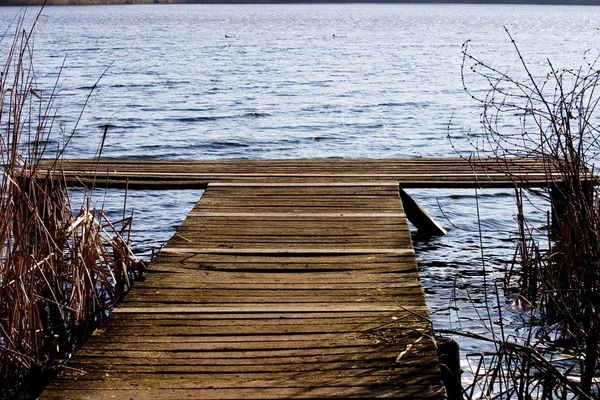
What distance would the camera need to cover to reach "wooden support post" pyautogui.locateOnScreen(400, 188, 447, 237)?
9180mm

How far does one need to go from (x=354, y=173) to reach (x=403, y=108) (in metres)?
14.0

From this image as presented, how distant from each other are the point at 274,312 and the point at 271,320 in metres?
0.11

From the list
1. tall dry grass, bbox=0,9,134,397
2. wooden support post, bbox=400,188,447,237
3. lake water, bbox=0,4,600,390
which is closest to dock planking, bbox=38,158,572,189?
wooden support post, bbox=400,188,447,237

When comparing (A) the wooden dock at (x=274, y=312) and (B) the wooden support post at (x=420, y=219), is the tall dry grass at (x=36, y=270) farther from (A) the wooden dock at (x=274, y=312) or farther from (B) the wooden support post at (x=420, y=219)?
(B) the wooden support post at (x=420, y=219)

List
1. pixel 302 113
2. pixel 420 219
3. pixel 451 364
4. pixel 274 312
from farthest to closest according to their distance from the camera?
pixel 302 113, pixel 420 219, pixel 274 312, pixel 451 364

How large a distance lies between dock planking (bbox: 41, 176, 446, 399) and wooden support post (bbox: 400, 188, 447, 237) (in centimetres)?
255

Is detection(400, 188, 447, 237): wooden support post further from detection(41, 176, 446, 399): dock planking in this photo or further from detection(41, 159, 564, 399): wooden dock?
detection(41, 176, 446, 399): dock planking

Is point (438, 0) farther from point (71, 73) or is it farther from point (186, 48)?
point (71, 73)

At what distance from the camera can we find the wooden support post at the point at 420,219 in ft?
30.1

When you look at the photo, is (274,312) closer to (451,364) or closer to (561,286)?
(451,364)

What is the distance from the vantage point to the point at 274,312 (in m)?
4.64

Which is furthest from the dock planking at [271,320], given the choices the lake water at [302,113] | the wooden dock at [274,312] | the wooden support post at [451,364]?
the lake water at [302,113]

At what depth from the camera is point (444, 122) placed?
19.5 meters

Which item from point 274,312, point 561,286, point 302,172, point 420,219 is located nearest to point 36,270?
point 274,312
